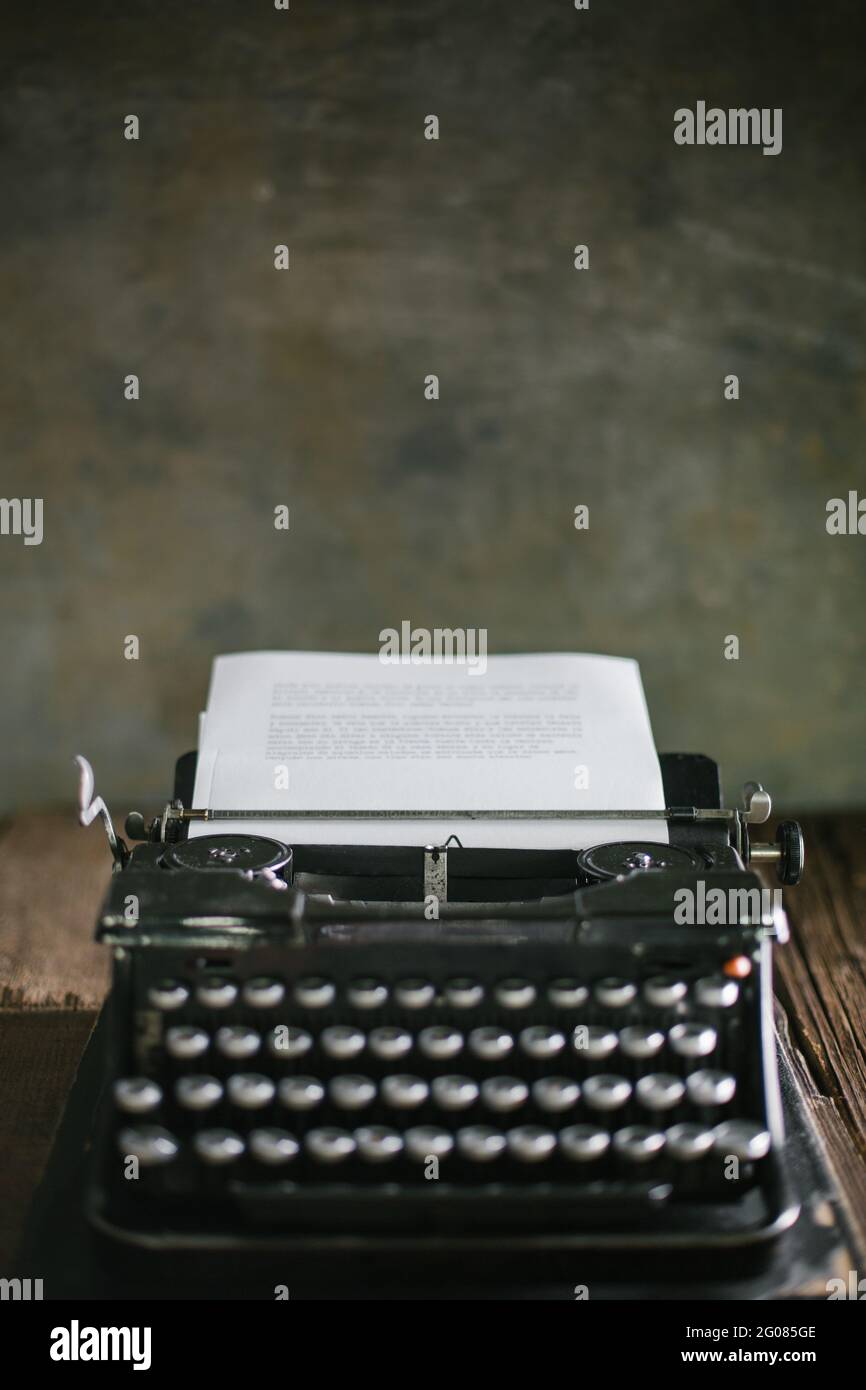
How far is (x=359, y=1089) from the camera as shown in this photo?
1.18 metres

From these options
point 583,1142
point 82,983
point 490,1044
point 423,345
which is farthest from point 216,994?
point 423,345

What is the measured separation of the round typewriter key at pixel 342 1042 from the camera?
3.89 feet

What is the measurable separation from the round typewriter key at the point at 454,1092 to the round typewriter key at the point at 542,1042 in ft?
0.21

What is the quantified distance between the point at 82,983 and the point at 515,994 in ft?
2.97

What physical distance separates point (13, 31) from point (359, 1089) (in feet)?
7.80

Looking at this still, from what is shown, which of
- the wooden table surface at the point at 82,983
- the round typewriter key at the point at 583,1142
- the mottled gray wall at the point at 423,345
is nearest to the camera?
the round typewriter key at the point at 583,1142

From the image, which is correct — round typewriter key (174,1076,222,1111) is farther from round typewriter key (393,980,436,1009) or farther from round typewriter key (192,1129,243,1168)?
round typewriter key (393,980,436,1009)

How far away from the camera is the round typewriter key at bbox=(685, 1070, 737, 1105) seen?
1.18 metres

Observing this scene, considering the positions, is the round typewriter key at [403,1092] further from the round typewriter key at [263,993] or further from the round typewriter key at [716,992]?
the round typewriter key at [716,992]

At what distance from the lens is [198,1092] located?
117 cm

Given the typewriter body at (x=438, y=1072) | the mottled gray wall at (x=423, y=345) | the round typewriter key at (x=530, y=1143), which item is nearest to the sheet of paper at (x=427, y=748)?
the typewriter body at (x=438, y=1072)

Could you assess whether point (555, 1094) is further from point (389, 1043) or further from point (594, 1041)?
point (389, 1043)

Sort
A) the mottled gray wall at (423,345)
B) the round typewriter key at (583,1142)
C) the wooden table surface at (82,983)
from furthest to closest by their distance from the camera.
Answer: the mottled gray wall at (423,345) → the wooden table surface at (82,983) → the round typewriter key at (583,1142)
